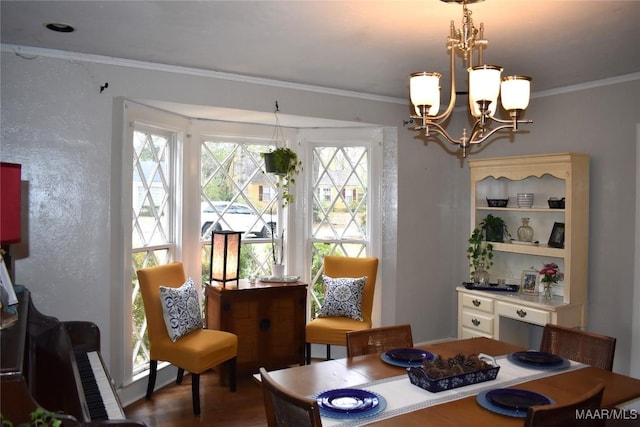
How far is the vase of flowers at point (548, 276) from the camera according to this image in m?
3.96

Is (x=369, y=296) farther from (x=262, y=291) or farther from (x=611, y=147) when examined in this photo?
(x=611, y=147)

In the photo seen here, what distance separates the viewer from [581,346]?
2727mm

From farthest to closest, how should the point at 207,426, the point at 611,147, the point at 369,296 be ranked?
the point at 369,296 → the point at 611,147 → the point at 207,426

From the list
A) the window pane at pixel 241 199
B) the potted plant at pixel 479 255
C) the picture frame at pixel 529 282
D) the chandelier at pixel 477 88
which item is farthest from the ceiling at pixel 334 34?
the picture frame at pixel 529 282

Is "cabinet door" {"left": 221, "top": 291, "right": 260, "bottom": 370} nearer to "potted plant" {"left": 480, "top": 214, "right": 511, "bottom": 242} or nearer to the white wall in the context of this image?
the white wall

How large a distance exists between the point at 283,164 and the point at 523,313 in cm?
229

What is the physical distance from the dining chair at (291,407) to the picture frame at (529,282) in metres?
2.95

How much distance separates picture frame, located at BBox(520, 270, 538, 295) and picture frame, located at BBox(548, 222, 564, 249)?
1.08ft

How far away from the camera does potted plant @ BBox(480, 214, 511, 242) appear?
4.48m

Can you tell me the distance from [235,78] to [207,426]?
2.47 m

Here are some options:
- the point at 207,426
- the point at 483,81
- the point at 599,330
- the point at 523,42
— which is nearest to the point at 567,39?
the point at 523,42

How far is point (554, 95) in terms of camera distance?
4176 mm

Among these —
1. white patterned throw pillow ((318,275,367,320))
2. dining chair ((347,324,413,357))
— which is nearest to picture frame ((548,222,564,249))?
white patterned throw pillow ((318,275,367,320))

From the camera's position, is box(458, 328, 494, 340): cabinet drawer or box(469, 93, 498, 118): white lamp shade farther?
box(458, 328, 494, 340): cabinet drawer
